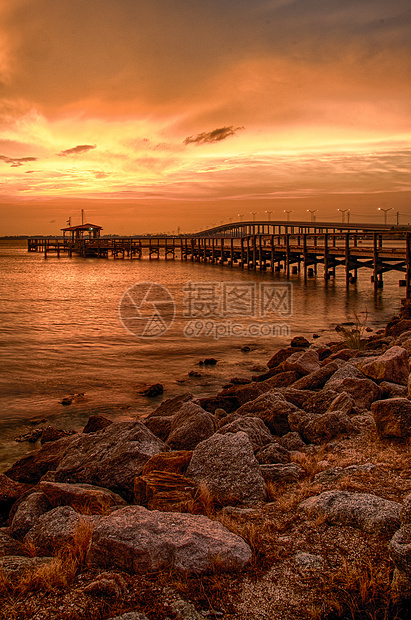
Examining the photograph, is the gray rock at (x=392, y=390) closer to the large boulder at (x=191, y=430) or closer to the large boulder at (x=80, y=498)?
the large boulder at (x=191, y=430)

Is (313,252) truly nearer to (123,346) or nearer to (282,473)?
(123,346)

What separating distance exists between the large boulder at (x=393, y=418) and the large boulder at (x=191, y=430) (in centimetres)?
217

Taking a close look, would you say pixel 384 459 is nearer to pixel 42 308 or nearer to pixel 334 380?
pixel 334 380

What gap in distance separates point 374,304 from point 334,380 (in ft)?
68.1

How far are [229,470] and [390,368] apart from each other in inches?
164

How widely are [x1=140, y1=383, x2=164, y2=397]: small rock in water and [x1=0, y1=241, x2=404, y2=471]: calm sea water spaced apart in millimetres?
224

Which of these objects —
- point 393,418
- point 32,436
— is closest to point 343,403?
point 393,418

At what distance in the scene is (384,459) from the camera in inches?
201

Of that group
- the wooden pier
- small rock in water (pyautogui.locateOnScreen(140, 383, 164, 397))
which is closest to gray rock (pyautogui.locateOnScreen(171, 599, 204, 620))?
small rock in water (pyautogui.locateOnScreen(140, 383, 164, 397))

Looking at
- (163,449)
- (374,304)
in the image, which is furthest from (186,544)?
(374,304)

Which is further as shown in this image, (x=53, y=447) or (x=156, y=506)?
(x=53, y=447)

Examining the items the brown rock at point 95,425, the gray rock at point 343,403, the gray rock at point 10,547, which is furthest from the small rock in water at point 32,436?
the gray rock at point 343,403

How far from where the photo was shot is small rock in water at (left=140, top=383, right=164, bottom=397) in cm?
1145

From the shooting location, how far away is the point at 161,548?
353 cm
